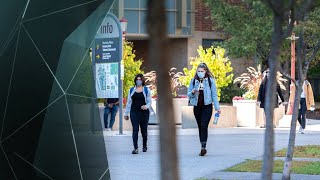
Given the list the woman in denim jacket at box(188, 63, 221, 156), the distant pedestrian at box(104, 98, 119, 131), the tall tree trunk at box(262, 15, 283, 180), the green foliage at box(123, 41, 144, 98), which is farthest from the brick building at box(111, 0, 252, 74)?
the tall tree trunk at box(262, 15, 283, 180)

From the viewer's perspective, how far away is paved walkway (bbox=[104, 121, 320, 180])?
1230cm

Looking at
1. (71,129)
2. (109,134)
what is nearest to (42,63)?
(71,129)

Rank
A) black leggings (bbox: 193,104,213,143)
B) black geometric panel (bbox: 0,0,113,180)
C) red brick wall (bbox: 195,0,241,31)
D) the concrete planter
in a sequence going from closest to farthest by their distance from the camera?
black geometric panel (bbox: 0,0,113,180) → black leggings (bbox: 193,104,213,143) → the concrete planter → red brick wall (bbox: 195,0,241,31)

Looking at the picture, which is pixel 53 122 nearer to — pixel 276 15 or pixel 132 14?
pixel 276 15

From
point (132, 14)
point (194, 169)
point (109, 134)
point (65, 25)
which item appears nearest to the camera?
point (65, 25)

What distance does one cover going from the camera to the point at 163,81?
4.68 meters

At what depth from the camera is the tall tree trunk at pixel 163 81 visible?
463cm

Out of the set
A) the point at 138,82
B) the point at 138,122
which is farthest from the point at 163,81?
the point at 138,122

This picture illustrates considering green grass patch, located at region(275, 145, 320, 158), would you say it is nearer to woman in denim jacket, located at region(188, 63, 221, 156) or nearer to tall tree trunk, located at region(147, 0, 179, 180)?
woman in denim jacket, located at region(188, 63, 221, 156)

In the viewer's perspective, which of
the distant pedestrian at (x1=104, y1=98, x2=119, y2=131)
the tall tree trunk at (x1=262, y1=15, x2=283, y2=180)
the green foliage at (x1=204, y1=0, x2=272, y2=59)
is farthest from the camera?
the distant pedestrian at (x1=104, y1=98, x2=119, y2=131)

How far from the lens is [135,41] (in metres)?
42.7

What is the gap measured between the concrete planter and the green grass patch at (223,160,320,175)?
1229cm

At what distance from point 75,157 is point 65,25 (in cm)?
155

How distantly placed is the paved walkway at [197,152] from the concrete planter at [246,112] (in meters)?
2.34
